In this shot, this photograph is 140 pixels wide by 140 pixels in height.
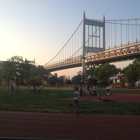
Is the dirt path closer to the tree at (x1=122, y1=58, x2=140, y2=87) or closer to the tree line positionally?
the tree line

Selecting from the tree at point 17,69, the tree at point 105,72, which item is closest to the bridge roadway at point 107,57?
the tree at point 105,72

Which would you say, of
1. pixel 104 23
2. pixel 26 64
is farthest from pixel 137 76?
pixel 26 64

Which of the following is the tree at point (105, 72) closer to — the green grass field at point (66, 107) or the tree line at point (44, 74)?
the tree line at point (44, 74)

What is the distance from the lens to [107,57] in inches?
2906

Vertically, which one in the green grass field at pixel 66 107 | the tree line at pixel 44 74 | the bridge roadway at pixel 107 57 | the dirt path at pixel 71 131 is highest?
the bridge roadway at pixel 107 57

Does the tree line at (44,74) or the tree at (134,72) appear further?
the tree at (134,72)

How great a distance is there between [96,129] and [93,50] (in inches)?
2895

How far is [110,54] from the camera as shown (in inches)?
2872

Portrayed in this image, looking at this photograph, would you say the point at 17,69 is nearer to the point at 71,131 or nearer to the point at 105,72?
the point at 71,131

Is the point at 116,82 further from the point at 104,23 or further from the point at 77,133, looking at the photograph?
the point at 77,133

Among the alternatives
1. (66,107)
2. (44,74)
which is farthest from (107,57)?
(66,107)

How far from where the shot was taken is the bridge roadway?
63213 millimetres

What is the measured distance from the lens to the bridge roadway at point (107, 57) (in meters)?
63.2

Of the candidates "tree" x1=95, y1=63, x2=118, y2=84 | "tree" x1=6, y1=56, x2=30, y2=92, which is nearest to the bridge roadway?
"tree" x1=95, y1=63, x2=118, y2=84
